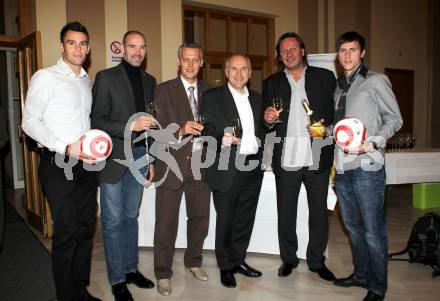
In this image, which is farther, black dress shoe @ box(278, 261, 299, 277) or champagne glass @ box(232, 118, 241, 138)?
black dress shoe @ box(278, 261, 299, 277)

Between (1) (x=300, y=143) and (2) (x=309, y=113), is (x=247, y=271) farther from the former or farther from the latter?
(2) (x=309, y=113)

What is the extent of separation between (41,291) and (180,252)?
1.37 m

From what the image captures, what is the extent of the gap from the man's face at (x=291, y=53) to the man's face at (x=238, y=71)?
36cm

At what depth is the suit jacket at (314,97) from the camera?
3061 millimetres

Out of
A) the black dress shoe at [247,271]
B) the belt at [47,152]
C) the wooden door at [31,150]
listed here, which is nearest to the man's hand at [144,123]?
the belt at [47,152]

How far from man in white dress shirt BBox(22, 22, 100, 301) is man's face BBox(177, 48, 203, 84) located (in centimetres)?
69

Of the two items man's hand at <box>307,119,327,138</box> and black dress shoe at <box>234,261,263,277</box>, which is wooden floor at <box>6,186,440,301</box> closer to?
black dress shoe at <box>234,261,263,277</box>

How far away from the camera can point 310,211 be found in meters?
3.22

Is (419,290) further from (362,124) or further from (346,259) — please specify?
(362,124)

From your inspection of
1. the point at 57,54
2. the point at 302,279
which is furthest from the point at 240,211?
the point at 57,54

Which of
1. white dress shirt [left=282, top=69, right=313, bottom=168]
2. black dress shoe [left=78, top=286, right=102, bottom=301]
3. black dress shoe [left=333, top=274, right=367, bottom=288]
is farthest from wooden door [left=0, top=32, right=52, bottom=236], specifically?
black dress shoe [left=333, top=274, right=367, bottom=288]

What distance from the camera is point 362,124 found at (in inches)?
95.3

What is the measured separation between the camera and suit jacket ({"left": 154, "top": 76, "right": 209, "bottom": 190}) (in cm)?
288

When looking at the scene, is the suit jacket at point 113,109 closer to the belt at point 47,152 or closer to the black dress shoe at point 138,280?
the belt at point 47,152
